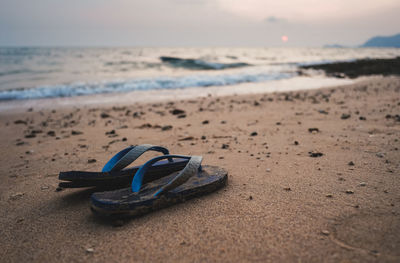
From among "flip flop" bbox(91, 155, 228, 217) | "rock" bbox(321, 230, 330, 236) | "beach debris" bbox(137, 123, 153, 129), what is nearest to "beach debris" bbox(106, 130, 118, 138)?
"beach debris" bbox(137, 123, 153, 129)

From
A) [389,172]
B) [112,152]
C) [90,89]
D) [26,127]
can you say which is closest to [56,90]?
[90,89]

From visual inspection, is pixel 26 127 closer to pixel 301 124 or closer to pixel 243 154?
pixel 243 154

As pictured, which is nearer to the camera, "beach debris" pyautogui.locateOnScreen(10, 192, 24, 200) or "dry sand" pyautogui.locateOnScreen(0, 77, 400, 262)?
"dry sand" pyautogui.locateOnScreen(0, 77, 400, 262)

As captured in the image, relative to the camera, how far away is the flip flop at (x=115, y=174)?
5.38ft

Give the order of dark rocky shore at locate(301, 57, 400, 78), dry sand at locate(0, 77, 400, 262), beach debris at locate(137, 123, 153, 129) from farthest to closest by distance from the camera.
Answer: dark rocky shore at locate(301, 57, 400, 78)
beach debris at locate(137, 123, 153, 129)
dry sand at locate(0, 77, 400, 262)

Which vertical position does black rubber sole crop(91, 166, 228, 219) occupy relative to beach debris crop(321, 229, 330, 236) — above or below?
above

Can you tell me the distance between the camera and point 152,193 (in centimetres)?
162

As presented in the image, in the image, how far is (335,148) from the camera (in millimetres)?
2666

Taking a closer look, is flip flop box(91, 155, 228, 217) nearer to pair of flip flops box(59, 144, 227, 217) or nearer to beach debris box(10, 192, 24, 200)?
pair of flip flops box(59, 144, 227, 217)

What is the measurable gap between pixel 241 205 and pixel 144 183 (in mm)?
703

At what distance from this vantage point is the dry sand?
122cm

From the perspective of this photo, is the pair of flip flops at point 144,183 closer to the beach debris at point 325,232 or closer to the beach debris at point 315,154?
the beach debris at point 325,232

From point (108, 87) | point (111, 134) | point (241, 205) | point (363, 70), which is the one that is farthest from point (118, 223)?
point (363, 70)

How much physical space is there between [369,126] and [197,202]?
9.97 ft
